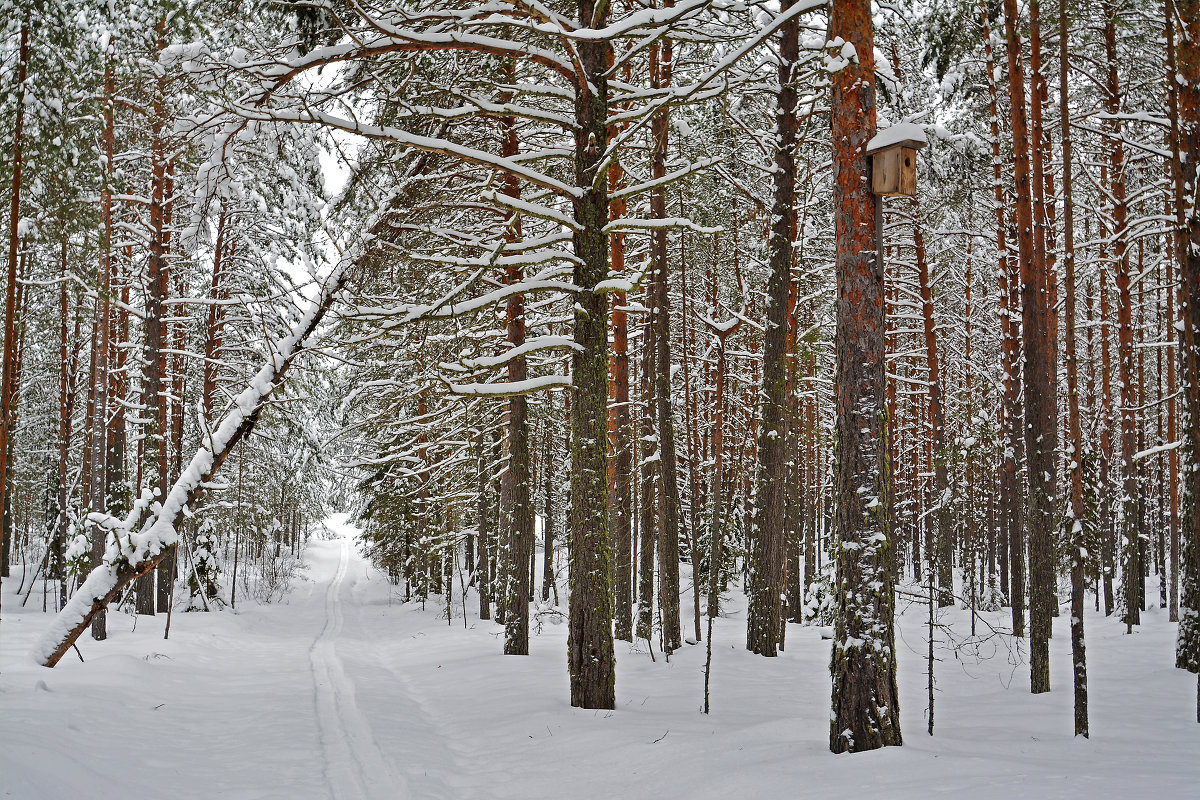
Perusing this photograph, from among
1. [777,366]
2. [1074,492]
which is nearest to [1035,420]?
[1074,492]

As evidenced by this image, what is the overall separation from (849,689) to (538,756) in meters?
2.69

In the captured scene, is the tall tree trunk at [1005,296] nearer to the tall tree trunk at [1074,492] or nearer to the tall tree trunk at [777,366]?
the tall tree trunk at [1074,492]

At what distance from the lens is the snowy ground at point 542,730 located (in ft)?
16.7

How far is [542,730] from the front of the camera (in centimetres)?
716

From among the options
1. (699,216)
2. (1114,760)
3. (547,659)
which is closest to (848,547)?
(1114,760)

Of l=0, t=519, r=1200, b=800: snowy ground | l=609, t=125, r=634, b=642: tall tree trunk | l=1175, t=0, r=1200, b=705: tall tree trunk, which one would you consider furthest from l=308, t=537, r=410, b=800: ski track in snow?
l=1175, t=0, r=1200, b=705: tall tree trunk

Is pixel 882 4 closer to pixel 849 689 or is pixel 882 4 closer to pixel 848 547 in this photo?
pixel 848 547

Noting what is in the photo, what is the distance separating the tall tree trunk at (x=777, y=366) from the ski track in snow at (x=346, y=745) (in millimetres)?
6034

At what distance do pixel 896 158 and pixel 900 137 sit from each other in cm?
17

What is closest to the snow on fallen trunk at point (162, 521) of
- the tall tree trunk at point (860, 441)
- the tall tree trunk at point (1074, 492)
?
the tall tree trunk at point (860, 441)

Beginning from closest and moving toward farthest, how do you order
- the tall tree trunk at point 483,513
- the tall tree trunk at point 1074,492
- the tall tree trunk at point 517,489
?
the tall tree trunk at point 1074,492 → the tall tree trunk at point 517,489 → the tall tree trunk at point 483,513

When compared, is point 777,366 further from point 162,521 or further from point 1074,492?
point 162,521

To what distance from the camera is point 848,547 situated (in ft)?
18.7

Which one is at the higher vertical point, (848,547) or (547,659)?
(848,547)
